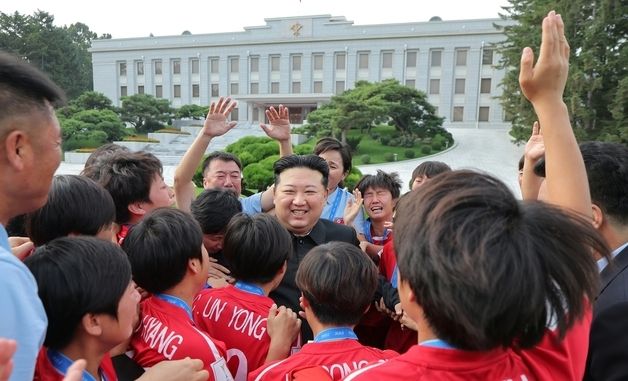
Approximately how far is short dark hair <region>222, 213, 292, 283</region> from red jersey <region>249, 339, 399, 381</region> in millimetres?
500

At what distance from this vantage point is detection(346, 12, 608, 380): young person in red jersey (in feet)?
2.91

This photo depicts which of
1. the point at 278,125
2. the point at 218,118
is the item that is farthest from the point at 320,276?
the point at 278,125

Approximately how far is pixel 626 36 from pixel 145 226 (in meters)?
20.9

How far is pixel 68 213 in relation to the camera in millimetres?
1773

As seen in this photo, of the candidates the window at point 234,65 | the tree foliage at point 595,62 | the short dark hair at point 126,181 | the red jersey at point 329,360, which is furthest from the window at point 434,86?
the red jersey at point 329,360

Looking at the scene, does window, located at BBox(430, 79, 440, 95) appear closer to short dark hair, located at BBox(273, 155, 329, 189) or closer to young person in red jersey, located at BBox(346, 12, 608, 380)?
short dark hair, located at BBox(273, 155, 329, 189)

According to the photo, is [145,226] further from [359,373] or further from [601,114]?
[601,114]

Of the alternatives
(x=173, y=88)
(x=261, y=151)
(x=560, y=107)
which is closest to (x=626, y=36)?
(x=261, y=151)

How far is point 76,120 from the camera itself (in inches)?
1046

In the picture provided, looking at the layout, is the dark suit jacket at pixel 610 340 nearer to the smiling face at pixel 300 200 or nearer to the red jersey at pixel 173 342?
the red jersey at pixel 173 342

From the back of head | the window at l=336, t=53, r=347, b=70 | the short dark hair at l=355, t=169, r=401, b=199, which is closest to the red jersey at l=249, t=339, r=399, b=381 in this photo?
the back of head

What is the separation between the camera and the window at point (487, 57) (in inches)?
1407

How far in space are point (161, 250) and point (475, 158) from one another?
82.4 ft

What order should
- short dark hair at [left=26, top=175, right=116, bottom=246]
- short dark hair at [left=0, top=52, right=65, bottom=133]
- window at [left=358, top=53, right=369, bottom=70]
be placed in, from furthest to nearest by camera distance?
window at [left=358, top=53, right=369, bottom=70], short dark hair at [left=26, top=175, right=116, bottom=246], short dark hair at [left=0, top=52, right=65, bottom=133]
